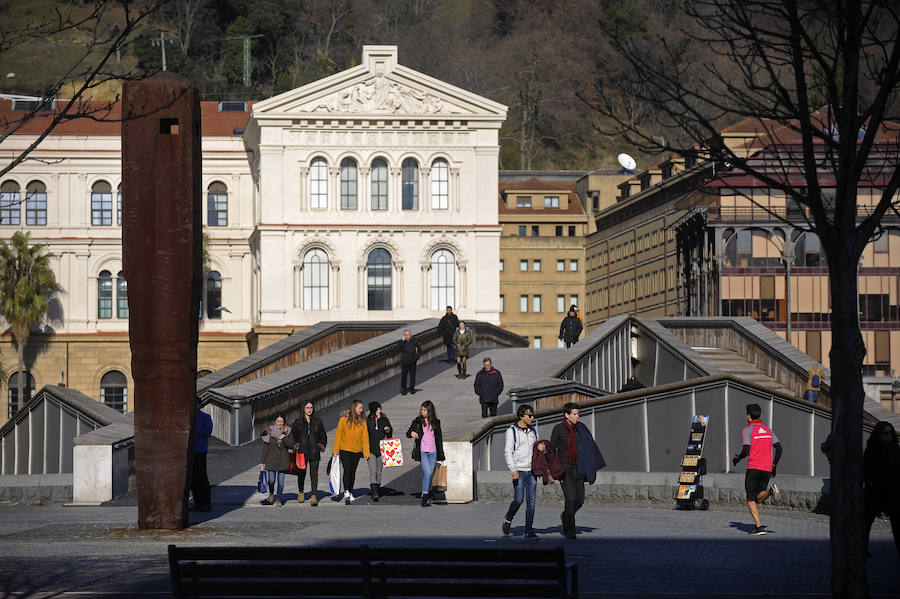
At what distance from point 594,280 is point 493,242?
165ft

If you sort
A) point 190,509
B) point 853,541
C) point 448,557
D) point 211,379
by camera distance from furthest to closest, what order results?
point 211,379
point 190,509
point 853,541
point 448,557

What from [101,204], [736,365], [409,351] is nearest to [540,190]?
[101,204]

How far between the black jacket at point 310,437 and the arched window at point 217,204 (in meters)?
47.4

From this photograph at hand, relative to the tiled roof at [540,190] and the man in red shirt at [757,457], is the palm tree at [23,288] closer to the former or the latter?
the tiled roof at [540,190]

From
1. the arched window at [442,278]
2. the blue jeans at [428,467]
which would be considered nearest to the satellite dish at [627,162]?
the arched window at [442,278]

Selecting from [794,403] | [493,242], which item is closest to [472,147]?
[493,242]

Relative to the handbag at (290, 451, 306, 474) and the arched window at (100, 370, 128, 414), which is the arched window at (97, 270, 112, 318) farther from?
the handbag at (290, 451, 306, 474)

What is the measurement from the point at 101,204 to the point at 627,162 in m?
50.3

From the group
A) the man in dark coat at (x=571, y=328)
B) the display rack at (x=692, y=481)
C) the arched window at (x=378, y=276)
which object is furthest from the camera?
the arched window at (x=378, y=276)

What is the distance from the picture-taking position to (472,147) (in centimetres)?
6444

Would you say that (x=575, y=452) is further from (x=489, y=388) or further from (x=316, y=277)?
(x=316, y=277)

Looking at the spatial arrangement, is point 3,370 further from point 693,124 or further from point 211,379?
point 693,124

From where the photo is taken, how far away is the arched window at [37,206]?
229 ft

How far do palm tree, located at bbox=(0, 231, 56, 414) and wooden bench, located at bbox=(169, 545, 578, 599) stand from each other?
5973 cm
